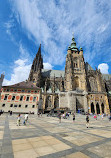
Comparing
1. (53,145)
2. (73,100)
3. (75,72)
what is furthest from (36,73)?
(53,145)

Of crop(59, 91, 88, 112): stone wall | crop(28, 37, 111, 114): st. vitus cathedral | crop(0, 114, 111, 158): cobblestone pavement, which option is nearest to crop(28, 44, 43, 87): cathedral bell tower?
crop(28, 37, 111, 114): st. vitus cathedral

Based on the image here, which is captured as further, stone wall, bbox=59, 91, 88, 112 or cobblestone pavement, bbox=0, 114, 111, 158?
stone wall, bbox=59, 91, 88, 112

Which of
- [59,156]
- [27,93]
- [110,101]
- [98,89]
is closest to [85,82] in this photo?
[98,89]

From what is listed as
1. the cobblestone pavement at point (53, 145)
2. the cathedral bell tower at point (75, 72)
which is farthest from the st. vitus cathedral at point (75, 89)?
the cobblestone pavement at point (53, 145)

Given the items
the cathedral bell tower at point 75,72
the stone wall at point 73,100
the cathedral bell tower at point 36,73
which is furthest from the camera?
the cathedral bell tower at point 36,73

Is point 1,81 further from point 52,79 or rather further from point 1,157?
point 1,157

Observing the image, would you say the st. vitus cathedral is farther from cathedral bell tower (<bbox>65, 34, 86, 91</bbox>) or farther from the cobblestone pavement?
the cobblestone pavement

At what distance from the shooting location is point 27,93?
1076 inches

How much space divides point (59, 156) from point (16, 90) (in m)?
27.9

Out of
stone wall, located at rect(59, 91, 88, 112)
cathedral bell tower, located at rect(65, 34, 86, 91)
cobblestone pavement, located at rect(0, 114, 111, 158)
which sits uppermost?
cathedral bell tower, located at rect(65, 34, 86, 91)

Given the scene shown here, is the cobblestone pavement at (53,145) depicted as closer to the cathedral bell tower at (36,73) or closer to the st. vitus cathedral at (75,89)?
the st. vitus cathedral at (75,89)

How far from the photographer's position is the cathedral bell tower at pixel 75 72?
37472mm

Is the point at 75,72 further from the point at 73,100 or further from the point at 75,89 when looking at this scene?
the point at 73,100

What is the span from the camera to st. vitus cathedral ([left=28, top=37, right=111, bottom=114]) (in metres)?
33.7
